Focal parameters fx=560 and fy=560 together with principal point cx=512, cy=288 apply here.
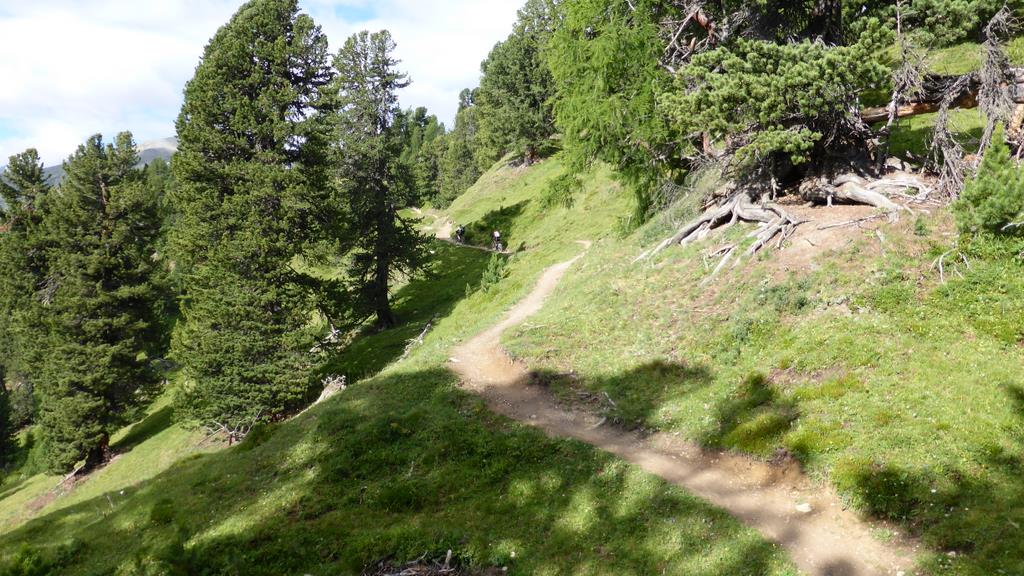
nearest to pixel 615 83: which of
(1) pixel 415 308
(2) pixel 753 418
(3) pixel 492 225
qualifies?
(2) pixel 753 418

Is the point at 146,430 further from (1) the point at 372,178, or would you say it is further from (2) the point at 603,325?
(2) the point at 603,325

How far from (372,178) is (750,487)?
28.5m

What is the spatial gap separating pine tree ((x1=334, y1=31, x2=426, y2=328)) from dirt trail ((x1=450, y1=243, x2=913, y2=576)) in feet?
56.0

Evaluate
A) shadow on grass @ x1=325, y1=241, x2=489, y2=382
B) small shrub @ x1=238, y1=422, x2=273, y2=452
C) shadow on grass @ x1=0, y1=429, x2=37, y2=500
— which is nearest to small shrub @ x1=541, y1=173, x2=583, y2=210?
shadow on grass @ x1=325, y1=241, x2=489, y2=382

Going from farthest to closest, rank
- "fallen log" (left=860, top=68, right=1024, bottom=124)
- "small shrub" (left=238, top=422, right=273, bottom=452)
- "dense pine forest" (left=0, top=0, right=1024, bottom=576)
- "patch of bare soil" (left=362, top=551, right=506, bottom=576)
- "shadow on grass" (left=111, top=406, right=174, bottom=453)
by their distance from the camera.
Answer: "shadow on grass" (left=111, top=406, right=174, bottom=453), "small shrub" (left=238, top=422, right=273, bottom=452), "fallen log" (left=860, top=68, right=1024, bottom=124), "dense pine forest" (left=0, top=0, right=1024, bottom=576), "patch of bare soil" (left=362, top=551, right=506, bottom=576)

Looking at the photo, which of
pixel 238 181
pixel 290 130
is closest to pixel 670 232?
pixel 290 130

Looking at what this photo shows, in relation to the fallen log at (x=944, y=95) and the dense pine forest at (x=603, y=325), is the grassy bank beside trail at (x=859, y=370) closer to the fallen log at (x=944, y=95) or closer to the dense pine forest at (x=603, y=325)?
the dense pine forest at (x=603, y=325)

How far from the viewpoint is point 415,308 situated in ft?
132

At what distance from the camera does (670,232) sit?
2534cm

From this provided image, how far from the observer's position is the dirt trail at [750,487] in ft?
30.7

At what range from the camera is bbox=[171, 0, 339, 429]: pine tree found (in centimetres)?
2581

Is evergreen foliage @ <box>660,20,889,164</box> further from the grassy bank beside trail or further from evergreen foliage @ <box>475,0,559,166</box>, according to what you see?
evergreen foliage @ <box>475,0,559,166</box>

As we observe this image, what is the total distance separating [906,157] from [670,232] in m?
9.05

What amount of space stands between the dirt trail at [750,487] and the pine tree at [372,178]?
56.0 feet
